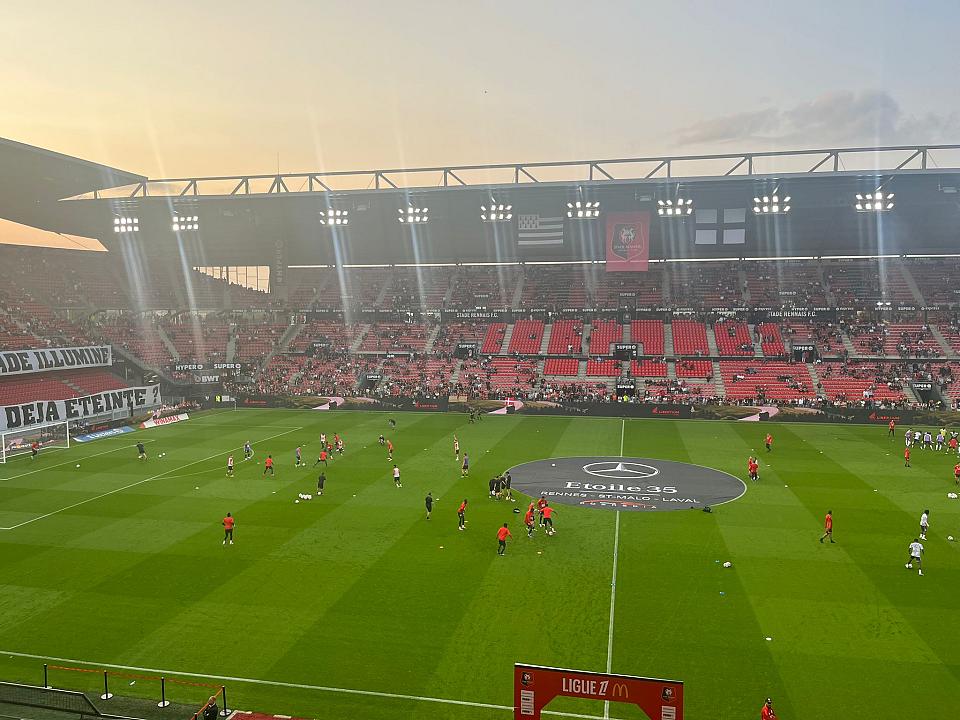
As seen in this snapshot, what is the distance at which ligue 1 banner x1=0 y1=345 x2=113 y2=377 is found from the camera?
51062 millimetres

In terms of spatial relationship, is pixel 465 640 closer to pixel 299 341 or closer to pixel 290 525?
pixel 290 525

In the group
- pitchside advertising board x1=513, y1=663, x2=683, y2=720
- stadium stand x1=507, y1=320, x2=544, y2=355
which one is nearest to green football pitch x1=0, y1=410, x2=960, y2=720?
pitchside advertising board x1=513, y1=663, x2=683, y2=720

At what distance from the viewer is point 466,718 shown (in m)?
13.5

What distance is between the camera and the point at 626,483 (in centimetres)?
3234

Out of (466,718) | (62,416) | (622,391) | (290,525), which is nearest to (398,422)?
(622,391)

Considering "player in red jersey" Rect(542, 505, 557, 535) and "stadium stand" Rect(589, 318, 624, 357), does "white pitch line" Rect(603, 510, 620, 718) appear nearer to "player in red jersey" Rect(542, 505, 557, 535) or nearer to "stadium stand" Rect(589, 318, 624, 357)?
"player in red jersey" Rect(542, 505, 557, 535)

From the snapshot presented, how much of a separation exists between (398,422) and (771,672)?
134 ft

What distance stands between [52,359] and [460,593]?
5021 cm

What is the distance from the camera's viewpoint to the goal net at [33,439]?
137ft

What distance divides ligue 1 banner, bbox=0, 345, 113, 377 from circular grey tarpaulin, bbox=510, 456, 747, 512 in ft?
132

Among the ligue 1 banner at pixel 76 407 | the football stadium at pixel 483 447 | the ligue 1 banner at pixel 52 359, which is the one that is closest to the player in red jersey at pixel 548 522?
the football stadium at pixel 483 447

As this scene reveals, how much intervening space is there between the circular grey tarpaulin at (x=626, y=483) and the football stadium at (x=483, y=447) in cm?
30

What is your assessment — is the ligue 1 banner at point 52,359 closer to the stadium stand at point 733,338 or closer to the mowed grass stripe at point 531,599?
the mowed grass stripe at point 531,599

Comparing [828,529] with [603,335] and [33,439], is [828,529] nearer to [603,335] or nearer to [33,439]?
[33,439]
